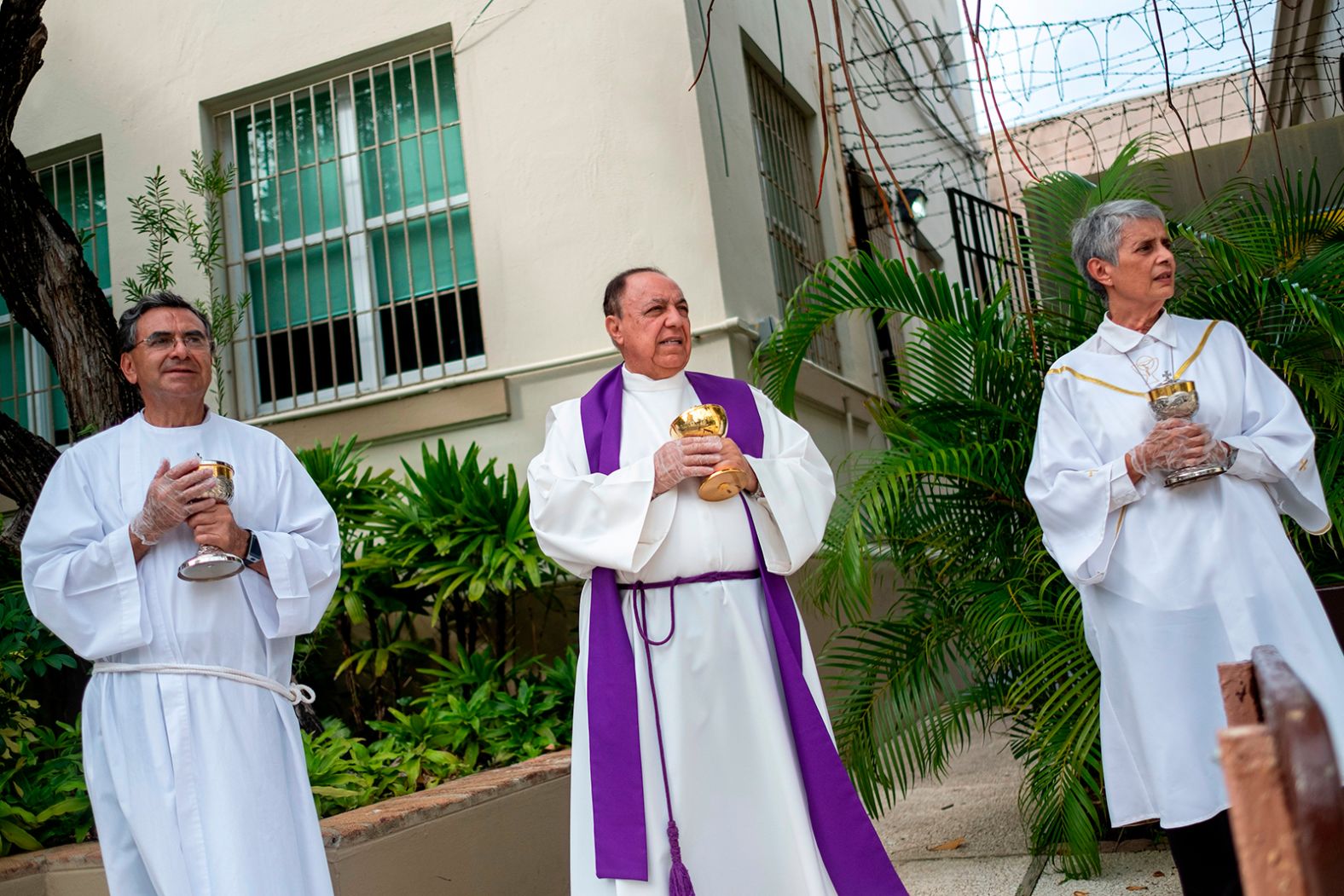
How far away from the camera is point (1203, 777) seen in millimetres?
3398

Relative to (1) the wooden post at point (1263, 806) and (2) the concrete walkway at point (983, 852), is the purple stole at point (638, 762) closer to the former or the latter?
(2) the concrete walkway at point (983, 852)

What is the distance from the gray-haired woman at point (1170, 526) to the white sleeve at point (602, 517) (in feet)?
3.74

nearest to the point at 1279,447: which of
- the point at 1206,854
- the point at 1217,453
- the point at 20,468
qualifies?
the point at 1217,453

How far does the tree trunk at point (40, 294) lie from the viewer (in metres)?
5.47

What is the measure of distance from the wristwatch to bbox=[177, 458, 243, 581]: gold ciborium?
0.36ft

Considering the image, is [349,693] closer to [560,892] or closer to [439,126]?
[560,892]

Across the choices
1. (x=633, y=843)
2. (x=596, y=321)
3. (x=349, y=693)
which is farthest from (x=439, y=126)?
(x=633, y=843)

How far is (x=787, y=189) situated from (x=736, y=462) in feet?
17.4

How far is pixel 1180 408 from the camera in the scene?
3387 millimetres

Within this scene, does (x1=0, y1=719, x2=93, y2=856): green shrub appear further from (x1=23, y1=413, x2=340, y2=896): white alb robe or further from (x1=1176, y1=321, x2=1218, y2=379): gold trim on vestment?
(x1=1176, y1=321, x2=1218, y2=379): gold trim on vestment

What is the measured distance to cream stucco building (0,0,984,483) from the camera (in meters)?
6.87

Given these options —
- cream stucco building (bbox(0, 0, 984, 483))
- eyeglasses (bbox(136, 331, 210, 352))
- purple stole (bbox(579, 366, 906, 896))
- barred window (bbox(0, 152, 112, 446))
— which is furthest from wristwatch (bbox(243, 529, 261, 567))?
barred window (bbox(0, 152, 112, 446))

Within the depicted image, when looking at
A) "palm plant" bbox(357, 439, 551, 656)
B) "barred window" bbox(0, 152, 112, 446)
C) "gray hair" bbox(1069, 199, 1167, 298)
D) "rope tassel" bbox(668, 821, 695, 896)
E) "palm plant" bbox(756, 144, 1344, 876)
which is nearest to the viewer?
"rope tassel" bbox(668, 821, 695, 896)

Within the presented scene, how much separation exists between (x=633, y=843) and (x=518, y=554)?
259 centimetres
